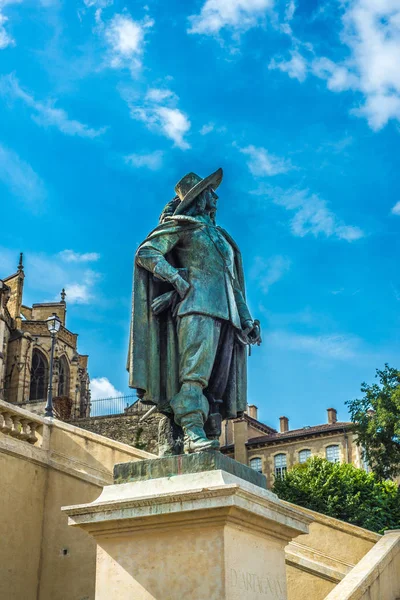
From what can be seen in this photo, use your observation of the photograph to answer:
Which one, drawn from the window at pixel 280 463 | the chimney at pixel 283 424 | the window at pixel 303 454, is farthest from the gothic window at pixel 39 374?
the window at pixel 303 454

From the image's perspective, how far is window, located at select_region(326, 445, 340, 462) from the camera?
56656 mm

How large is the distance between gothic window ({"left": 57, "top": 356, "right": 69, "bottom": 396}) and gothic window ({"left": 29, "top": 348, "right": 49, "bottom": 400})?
1305 millimetres

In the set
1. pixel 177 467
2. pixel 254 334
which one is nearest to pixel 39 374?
pixel 254 334

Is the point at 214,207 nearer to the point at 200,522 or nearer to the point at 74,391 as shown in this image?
the point at 200,522

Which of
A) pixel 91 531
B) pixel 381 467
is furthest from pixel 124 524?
pixel 381 467

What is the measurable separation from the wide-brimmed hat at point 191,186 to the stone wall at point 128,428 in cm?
3748

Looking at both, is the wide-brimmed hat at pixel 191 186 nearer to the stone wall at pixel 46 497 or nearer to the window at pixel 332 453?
the stone wall at pixel 46 497

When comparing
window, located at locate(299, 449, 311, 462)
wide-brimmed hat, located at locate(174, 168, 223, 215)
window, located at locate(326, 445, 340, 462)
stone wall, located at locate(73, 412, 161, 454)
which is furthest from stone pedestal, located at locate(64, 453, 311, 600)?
window, located at locate(299, 449, 311, 462)

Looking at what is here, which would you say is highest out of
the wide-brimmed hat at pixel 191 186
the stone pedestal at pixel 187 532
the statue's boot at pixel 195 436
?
the wide-brimmed hat at pixel 191 186

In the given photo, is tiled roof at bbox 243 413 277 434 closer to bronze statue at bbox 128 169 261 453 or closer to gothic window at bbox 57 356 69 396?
gothic window at bbox 57 356 69 396

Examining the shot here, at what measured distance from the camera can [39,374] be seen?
63312mm

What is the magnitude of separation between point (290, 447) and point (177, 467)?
177ft

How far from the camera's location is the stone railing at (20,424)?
17.3 meters

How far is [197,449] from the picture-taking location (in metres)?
5.24
